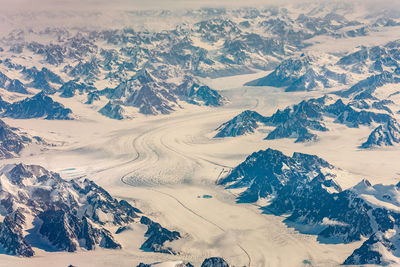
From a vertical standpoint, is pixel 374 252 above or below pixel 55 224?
above

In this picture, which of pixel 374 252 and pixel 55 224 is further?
pixel 55 224

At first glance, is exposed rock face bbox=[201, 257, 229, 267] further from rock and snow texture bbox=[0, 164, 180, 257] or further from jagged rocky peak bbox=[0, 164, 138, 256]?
jagged rocky peak bbox=[0, 164, 138, 256]

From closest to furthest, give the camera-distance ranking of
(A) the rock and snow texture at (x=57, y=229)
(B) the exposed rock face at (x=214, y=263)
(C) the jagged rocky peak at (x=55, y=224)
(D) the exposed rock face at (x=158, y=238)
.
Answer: (B) the exposed rock face at (x=214, y=263) → (C) the jagged rocky peak at (x=55, y=224) → (A) the rock and snow texture at (x=57, y=229) → (D) the exposed rock face at (x=158, y=238)

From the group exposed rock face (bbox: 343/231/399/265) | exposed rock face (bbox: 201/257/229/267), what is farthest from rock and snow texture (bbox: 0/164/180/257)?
exposed rock face (bbox: 343/231/399/265)

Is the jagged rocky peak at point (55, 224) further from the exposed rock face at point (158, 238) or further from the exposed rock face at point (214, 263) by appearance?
the exposed rock face at point (214, 263)

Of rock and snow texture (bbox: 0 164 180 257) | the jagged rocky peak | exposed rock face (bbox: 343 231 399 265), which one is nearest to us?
exposed rock face (bbox: 343 231 399 265)

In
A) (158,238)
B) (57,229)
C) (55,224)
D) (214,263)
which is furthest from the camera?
(158,238)

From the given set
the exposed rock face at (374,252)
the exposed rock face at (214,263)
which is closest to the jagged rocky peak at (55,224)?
the exposed rock face at (214,263)

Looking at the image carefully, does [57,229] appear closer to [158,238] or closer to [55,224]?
[55,224]

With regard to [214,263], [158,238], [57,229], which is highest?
[214,263]

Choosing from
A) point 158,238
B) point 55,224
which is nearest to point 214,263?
point 158,238

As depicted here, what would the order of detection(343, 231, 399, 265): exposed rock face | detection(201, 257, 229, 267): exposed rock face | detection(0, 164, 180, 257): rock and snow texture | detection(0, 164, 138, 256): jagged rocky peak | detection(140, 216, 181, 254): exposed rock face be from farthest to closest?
detection(140, 216, 181, 254): exposed rock face, detection(0, 164, 180, 257): rock and snow texture, detection(0, 164, 138, 256): jagged rocky peak, detection(343, 231, 399, 265): exposed rock face, detection(201, 257, 229, 267): exposed rock face

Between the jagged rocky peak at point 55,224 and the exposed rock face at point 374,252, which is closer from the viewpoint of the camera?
the exposed rock face at point 374,252
